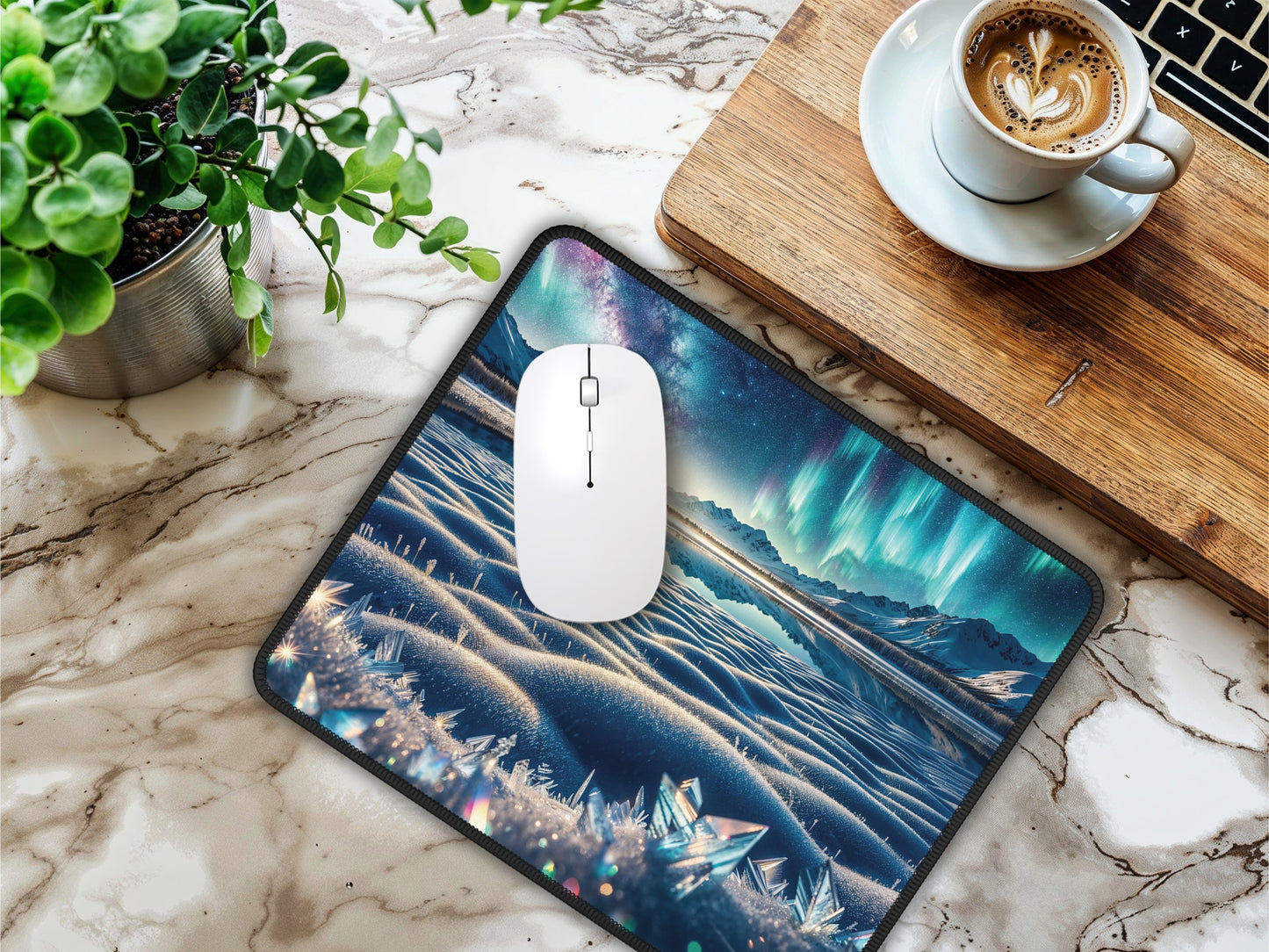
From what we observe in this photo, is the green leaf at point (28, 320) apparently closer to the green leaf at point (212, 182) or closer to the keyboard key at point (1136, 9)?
the green leaf at point (212, 182)

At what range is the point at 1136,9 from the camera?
59cm

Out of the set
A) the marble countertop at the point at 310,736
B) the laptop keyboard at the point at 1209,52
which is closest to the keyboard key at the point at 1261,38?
the laptop keyboard at the point at 1209,52

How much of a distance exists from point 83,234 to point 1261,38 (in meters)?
0.68

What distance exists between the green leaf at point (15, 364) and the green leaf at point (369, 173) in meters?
0.15

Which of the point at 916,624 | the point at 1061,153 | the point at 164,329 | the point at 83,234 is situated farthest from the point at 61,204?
the point at 916,624

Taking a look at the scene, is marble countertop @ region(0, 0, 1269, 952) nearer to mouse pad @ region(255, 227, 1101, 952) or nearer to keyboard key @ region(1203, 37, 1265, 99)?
mouse pad @ region(255, 227, 1101, 952)

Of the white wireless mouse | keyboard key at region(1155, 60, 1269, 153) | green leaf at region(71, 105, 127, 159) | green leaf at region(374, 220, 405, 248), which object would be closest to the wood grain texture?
keyboard key at region(1155, 60, 1269, 153)

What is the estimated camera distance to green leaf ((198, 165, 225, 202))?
41 cm

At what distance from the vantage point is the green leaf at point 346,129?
1.11ft

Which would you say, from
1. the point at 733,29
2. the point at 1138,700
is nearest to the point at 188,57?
the point at 733,29

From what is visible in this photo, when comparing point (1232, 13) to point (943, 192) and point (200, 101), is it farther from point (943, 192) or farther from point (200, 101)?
point (200, 101)

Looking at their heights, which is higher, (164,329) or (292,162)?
(292,162)

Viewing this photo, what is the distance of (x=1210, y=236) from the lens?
0.61m

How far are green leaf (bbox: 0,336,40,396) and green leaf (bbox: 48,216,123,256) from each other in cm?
3
